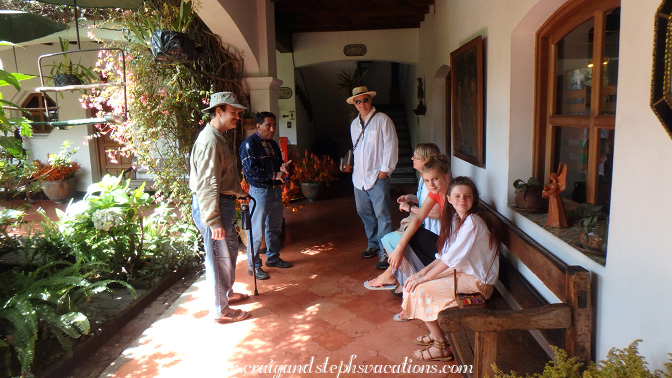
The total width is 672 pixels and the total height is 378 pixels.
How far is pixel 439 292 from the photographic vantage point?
2721 mm

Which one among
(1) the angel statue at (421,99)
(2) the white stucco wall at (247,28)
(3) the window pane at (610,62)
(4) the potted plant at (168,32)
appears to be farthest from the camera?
(1) the angel statue at (421,99)

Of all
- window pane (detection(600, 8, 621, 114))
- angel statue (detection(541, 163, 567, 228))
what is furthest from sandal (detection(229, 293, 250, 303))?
window pane (detection(600, 8, 621, 114))

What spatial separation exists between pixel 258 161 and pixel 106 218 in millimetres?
1413

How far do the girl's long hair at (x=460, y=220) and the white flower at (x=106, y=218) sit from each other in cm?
279

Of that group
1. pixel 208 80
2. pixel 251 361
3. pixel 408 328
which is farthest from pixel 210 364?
pixel 208 80

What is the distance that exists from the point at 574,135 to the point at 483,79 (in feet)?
4.06

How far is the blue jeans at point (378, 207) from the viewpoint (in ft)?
14.6

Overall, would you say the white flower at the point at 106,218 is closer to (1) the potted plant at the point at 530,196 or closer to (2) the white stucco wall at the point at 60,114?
(1) the potted plant at the point at 530,196

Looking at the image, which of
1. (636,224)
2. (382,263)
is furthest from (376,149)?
(636,224)

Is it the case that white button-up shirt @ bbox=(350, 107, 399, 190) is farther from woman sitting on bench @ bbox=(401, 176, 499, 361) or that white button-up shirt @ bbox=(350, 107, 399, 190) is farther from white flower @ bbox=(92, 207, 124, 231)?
white flower @ bbox=(92, 207, 124, 231)

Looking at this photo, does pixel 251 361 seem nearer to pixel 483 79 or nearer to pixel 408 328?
pixel 408 328

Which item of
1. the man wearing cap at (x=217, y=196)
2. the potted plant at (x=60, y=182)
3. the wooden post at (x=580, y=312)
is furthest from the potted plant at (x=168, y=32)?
the potted plant at (x=60, y=182)

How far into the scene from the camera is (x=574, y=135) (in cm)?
273

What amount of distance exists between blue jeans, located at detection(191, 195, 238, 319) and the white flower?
3.14ft
